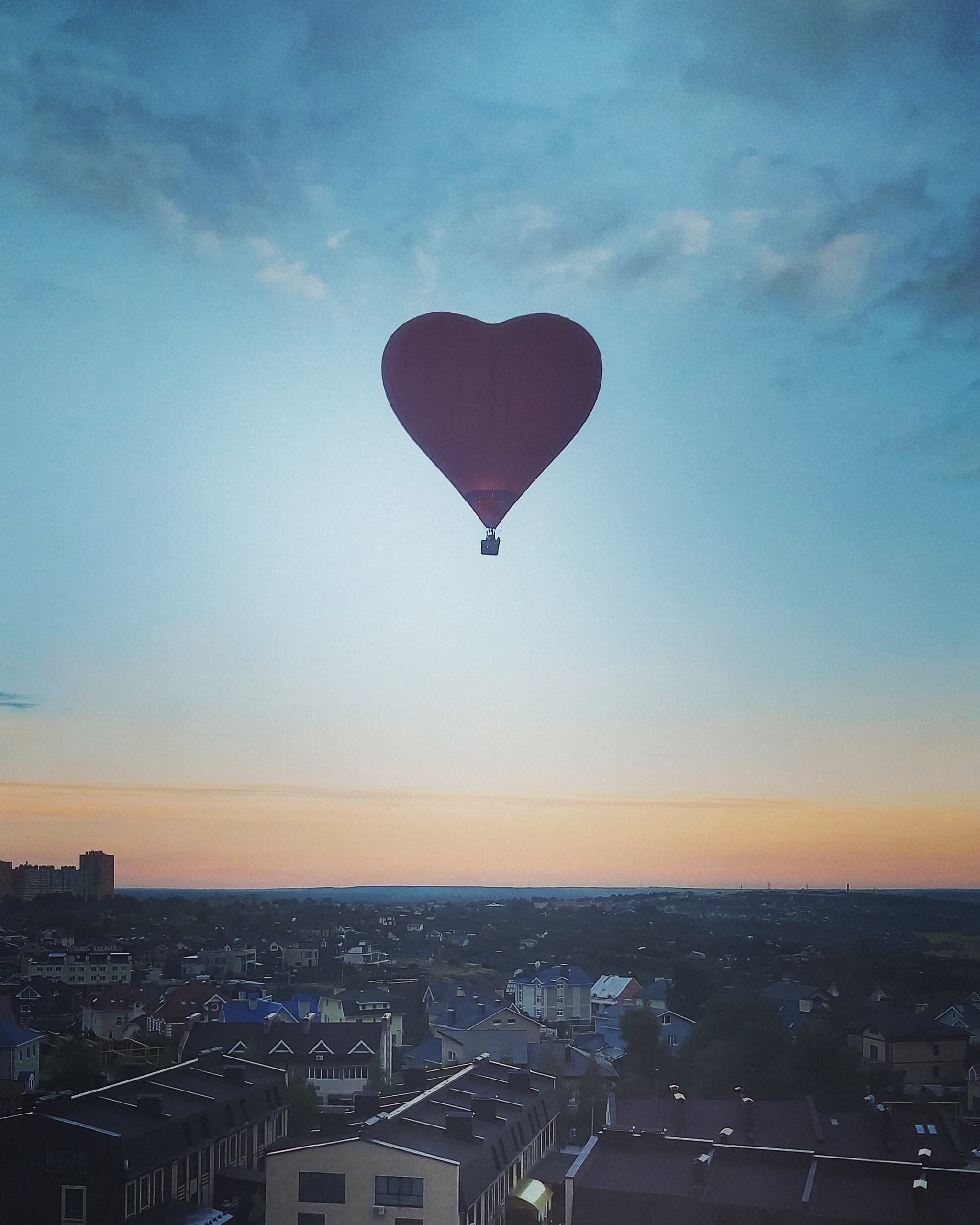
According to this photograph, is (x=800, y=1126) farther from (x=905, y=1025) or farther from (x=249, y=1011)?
(x=249, y=1011)

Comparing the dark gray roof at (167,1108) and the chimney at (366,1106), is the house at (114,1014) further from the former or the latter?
the chimney at (366,1106)

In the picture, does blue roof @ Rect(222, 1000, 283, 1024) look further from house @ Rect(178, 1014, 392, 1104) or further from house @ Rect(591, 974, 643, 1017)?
house @ Rect(591, 974, 643, 1017)

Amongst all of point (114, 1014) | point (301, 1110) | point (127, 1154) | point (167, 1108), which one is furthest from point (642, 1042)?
point (127, 1154)

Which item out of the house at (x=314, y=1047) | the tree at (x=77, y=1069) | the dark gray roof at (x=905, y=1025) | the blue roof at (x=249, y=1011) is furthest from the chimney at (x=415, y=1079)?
the dark gray roof at (x=905, y=1025)

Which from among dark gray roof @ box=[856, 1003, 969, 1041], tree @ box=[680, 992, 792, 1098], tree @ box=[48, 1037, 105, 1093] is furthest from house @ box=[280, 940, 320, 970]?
dark gray roof @ box=[856, 1003, 969, 1041]

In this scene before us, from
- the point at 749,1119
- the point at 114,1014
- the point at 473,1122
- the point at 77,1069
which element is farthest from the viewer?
the point at 114,1014

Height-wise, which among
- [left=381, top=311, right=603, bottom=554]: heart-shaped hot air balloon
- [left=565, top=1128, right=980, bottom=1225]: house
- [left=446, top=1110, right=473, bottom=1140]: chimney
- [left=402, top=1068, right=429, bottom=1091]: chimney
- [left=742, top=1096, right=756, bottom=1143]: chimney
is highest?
[left=381, top=311, right=603, bottom=554]: heart-shaped hot air balloon
